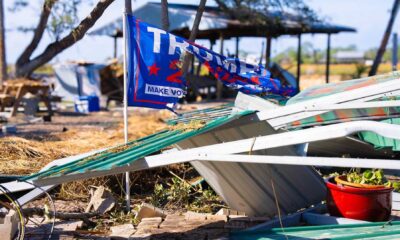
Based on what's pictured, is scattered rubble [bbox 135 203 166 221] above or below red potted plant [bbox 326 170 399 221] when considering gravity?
below

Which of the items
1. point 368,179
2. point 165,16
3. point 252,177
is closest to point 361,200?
point 368,179

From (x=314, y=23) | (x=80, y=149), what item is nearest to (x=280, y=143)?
(x=80, y=149)

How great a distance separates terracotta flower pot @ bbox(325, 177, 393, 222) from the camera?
5926 millimetres

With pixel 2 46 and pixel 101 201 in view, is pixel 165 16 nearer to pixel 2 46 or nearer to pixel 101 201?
pixel 101 201

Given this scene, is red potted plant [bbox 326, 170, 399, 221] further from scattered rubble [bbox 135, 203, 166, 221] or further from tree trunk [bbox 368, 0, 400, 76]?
tree trunk [bbox 368, 0, 400, 76]

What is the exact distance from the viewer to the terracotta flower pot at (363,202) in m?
5.93

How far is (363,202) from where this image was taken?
5.96m

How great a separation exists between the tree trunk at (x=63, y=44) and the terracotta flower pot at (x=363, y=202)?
10.1 m

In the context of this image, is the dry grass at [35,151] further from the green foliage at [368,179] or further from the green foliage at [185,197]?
the green foliage at [368,179]

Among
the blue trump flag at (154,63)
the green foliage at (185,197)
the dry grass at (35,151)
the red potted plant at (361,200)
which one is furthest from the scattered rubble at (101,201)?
the red potted plant at (361,200)

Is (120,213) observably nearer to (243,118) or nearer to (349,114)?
(243,118)

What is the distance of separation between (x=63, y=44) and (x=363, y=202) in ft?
48.7

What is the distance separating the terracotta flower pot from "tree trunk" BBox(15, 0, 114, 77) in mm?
10121

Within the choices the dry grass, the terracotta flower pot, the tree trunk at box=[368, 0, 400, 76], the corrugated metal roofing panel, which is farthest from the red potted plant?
the tree trunk at box=[368, 0, 400, 76]
